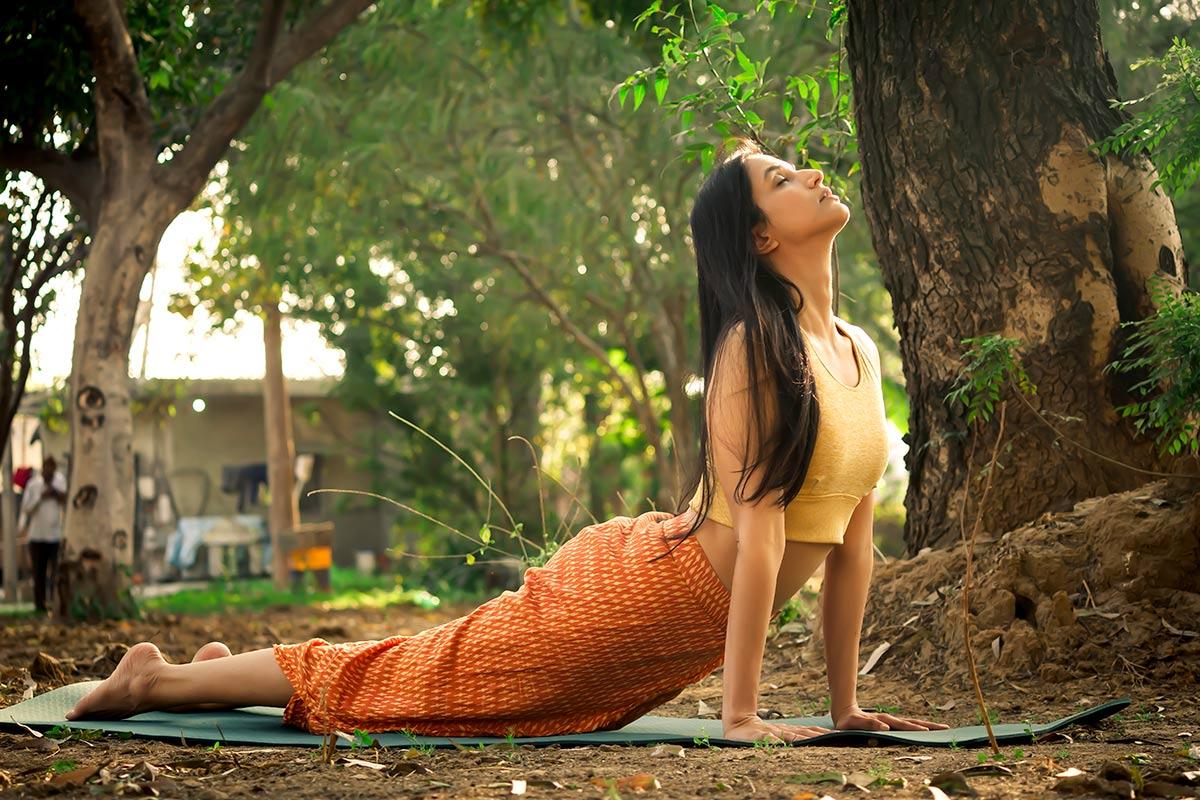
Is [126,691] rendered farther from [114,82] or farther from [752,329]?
[114,82]

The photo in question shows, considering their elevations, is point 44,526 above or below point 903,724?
above

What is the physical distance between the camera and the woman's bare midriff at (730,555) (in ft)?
12.4

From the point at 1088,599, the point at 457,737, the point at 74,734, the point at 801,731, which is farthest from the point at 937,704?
the point at 74,734

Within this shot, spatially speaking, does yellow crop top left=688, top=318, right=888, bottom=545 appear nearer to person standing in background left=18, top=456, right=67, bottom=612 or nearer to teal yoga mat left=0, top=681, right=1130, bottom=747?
teal yoga mat left=0, top=681, right=1130, bottom=747

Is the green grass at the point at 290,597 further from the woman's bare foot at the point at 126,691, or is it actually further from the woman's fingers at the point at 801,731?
the woman's fingers at the point at 801,731

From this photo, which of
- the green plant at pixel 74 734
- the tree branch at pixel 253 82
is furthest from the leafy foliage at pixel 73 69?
the green plant at pixel 74 734

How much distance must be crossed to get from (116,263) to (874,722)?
24.4ft

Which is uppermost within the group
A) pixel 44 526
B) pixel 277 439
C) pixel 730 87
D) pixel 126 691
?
pixel 730 87

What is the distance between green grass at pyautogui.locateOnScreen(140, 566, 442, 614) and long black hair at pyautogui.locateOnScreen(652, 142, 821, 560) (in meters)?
9.91

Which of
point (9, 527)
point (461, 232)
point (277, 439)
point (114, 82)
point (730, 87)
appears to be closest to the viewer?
point (730, 87)

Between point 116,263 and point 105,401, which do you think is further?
point 105,401

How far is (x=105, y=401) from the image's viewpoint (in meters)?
9.84

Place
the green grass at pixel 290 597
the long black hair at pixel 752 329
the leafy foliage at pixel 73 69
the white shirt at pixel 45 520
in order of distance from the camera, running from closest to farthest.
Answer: the long black hair at pixel 752 329 → the leafy foliage at pixel 73 69 → the white shirt at pixel 45 520 → the green grass at pixel 290 597

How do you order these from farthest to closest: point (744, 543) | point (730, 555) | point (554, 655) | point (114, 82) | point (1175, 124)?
point (114, 82) < point (1175, 124) < point (554, 655) < point (730, 555) < point (744, 543)
